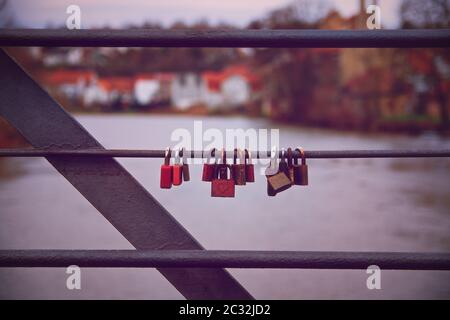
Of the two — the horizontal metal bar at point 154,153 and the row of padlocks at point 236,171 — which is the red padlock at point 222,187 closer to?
the row of padlocks at point 236,171

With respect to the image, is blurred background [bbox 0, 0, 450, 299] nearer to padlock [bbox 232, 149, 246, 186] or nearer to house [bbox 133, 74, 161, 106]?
padlock [bbox 232, 149, 246, 186]

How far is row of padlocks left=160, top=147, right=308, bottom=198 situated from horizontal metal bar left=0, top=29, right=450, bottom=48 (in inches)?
14.8

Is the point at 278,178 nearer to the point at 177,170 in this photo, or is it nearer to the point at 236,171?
the point at 236,171

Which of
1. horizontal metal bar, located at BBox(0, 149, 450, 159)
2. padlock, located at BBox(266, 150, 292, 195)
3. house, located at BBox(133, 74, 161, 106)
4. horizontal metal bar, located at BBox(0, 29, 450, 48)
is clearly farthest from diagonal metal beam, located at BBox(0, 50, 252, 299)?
house, located at BBox(133, 74, 161, 106)

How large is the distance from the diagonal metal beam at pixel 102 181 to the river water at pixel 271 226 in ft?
9.16

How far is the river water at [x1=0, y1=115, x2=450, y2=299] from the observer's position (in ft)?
14.9

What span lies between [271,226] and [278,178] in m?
→ 5.23

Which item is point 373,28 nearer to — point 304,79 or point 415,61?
point 415,61

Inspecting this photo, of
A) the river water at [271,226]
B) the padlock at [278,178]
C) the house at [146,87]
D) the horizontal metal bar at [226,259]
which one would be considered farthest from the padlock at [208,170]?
the house at [146,87]

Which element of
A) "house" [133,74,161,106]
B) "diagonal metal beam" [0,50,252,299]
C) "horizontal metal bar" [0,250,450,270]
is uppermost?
"house" [133,74,161,106]

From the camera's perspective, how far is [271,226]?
6871mm

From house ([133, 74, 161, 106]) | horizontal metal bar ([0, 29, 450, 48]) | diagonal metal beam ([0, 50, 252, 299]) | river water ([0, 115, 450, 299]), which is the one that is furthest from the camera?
house ([133, 74, 161, 106])

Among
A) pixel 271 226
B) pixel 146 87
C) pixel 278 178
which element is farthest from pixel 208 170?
pixel 146 87

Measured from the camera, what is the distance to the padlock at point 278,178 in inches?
67.0
